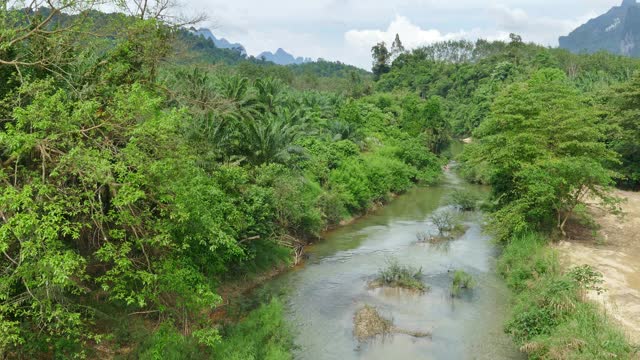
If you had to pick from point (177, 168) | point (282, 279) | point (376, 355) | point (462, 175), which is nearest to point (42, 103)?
point (177, 168)

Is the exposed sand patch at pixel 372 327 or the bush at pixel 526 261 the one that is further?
the bush at pixel 526 261

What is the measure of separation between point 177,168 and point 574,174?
14183 mm

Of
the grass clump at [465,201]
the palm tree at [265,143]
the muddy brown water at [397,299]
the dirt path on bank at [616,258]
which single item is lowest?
the muddy brown water at [397,299]

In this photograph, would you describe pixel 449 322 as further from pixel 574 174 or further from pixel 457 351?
pixel 574 174

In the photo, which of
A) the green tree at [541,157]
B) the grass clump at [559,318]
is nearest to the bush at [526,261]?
the grass clump at [559,318]

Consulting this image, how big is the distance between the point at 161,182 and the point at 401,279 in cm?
1051

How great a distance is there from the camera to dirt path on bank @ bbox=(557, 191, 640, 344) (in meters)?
13.4

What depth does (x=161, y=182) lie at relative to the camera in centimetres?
1014

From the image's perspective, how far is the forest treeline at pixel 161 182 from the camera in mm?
8938

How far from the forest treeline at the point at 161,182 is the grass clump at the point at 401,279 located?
4121mm

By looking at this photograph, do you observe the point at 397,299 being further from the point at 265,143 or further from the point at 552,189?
the point at 265,143

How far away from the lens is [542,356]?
11.7 meters

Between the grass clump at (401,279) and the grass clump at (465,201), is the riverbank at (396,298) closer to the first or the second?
the grass clump at (401,279)

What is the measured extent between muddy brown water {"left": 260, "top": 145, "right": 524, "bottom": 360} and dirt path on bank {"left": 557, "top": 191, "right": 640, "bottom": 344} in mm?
2726
